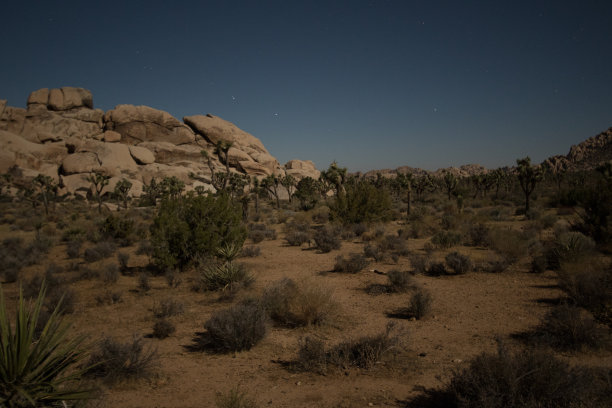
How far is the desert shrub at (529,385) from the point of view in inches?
136

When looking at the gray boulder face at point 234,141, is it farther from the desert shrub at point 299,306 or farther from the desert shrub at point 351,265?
the desert shrub at point 299,306

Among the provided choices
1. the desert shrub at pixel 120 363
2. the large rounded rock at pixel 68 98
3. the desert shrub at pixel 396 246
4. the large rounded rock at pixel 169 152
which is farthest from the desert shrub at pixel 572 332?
the large rounded rock at pixel 68 98

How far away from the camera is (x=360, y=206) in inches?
886

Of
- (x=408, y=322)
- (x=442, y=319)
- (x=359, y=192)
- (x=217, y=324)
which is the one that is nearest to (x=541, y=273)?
(x=442, y=319)

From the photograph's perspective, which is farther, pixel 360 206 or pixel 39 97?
pixel 39 97

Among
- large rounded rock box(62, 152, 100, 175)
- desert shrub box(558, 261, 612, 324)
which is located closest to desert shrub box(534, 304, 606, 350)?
desert shrub box(558, 261, 612, 324)

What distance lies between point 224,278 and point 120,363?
16.0 ft

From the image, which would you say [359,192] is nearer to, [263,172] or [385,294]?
[385,294]

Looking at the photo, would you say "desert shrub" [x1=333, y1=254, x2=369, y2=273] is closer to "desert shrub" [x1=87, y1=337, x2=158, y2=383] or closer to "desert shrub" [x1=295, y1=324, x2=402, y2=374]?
"desert shrub" [x1=295, y1=324, x2=402, y2=374]

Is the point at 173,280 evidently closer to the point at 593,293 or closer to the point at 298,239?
the point at 298,239

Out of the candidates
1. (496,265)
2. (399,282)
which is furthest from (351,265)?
(496,265)

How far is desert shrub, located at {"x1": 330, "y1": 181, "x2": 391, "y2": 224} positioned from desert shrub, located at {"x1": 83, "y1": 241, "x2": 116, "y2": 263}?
560 inches

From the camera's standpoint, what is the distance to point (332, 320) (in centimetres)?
734

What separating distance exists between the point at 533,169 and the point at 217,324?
33913mm
